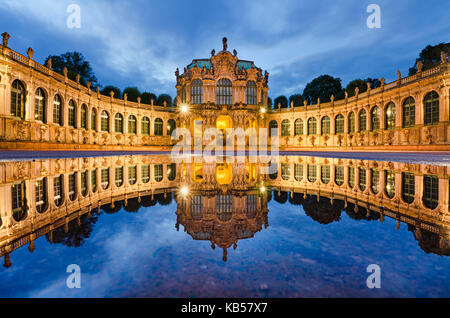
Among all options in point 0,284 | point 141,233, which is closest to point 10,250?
point 0,284

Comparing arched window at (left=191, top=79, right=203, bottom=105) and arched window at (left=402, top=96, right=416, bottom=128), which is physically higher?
arched window at (left=191, top=79, right=203, bottom=105)

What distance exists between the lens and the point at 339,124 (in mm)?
36250

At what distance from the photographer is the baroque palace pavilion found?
19.0 meters

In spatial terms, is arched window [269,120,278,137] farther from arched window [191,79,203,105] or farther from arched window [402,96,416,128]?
arched window [402,96,416,128]

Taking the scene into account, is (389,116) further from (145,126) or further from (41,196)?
(145,126)

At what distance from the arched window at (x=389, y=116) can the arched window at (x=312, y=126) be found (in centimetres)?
1127

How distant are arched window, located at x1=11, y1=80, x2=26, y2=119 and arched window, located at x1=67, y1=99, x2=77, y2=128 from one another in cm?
633

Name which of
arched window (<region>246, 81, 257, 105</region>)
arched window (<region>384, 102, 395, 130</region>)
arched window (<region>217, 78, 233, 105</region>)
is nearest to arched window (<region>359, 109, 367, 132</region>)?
arched window (<region>384, 102, 395, 130</region>)

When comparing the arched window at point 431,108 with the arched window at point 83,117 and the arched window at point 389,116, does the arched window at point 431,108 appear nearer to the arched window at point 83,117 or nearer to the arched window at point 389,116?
the arched window at point 389,116

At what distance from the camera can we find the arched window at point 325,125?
37625mm

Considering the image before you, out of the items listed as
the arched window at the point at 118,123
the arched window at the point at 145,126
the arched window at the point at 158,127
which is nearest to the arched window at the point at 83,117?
the arched window at the point at 118,123

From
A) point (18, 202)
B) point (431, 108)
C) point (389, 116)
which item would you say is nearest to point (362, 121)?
point (389, 116)

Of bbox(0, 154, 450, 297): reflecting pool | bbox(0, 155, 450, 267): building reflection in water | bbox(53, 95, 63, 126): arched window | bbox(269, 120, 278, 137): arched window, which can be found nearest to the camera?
bbox(0, 154, 450, 297): reflecting pool
